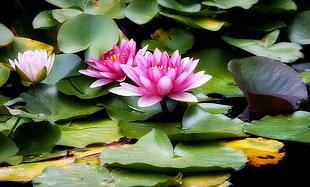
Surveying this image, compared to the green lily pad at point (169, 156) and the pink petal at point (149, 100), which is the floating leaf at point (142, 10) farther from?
the green lily pad at point (169, 156)

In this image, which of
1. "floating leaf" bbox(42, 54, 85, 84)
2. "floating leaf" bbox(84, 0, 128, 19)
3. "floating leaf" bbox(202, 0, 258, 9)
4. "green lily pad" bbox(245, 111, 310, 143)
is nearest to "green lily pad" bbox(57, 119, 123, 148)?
"floating leaf" bbox(42, 54, 85, 84)

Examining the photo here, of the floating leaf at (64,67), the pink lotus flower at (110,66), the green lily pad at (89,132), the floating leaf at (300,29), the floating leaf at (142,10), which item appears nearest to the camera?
the green lily pad at (89,132)

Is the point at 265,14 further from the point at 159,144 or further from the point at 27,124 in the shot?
the point at 27,124

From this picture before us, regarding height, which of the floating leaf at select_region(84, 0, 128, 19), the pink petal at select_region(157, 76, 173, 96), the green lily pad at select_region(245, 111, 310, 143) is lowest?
the green lily pad at select_region(245, 111, 310, 143)

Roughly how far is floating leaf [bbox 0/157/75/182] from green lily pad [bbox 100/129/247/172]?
0.14m

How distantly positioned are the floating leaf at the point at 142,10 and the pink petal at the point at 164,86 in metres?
0.67

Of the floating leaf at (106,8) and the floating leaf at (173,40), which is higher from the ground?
the floating leaf at (106,8)

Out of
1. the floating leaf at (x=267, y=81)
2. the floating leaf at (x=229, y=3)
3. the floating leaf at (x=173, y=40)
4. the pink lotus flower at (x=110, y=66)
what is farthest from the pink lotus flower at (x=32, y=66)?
the floating leaf at (x=229, y=3)

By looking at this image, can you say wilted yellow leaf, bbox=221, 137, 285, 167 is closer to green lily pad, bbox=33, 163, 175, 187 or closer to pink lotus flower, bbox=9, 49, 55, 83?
green lily pad, bbox=33, 163, 175, 187

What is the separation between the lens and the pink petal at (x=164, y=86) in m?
1.25

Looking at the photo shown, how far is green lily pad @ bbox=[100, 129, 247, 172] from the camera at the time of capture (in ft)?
3.51

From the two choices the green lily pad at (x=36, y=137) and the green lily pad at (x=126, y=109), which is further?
the green lily pad at (x=126, y=109)

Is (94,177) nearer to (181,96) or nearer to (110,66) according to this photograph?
(181,96)

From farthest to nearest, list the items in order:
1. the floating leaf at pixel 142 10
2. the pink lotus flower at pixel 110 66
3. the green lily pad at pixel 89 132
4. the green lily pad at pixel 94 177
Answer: the floating leaf at pixel 142 10 → the pink lotus flower at pixel 110 66 → the green lily pad at pixel 89 132 → the green lily pad at pixel 94 177
